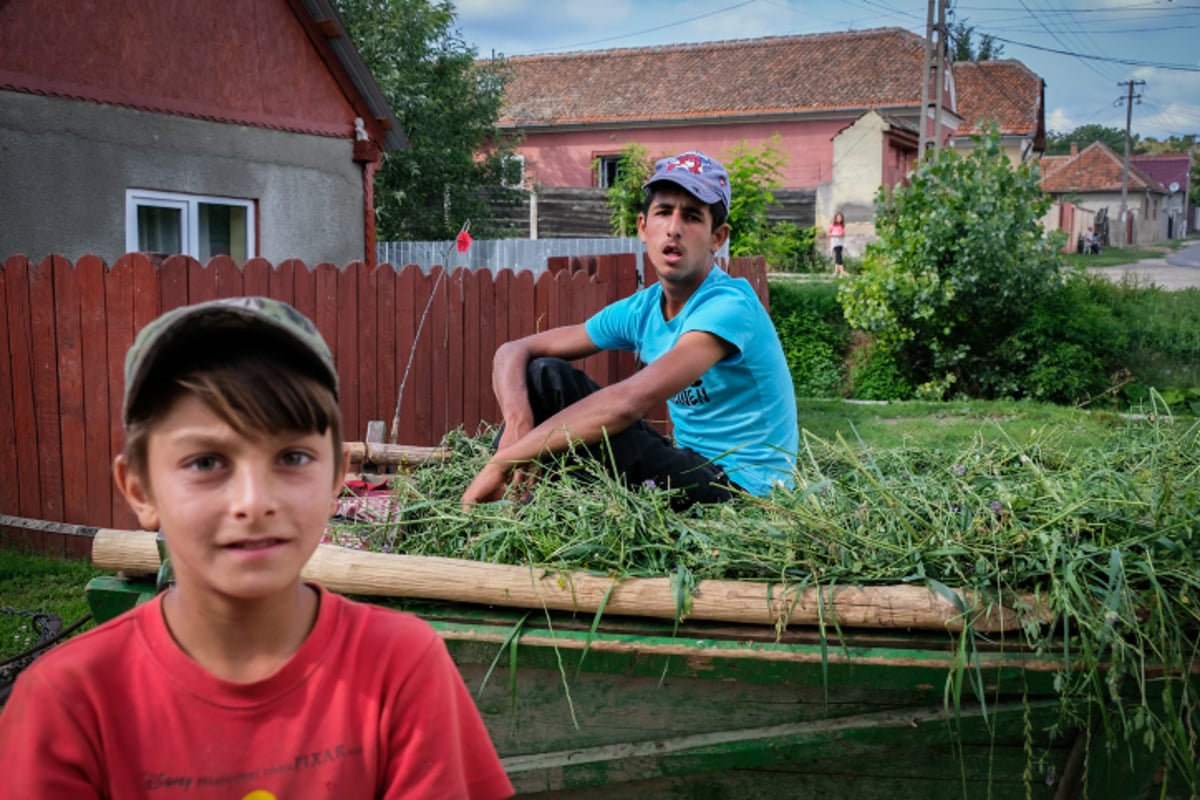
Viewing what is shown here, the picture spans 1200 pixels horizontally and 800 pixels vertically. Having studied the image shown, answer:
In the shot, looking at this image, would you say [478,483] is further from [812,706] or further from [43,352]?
[43,352]

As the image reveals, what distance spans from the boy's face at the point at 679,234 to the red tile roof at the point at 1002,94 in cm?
3932

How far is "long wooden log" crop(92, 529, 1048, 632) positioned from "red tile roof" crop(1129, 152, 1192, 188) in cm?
9854

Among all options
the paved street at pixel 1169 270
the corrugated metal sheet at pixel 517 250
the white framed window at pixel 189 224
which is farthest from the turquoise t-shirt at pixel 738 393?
the paved street at pixel 1169 270

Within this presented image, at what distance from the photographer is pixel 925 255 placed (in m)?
13.1

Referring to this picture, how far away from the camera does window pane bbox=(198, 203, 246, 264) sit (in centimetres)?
1091

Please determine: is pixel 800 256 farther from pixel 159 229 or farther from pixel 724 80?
pixel 159 229

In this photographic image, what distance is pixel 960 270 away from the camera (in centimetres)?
1296

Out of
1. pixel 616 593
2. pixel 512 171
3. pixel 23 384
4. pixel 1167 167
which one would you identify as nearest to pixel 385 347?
pixel 23 384

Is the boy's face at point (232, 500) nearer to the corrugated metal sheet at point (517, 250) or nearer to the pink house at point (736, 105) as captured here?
the corrugated metal sheet at point (517, 250)

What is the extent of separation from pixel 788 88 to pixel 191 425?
110 feet

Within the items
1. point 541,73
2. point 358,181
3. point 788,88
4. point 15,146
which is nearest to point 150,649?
point 15,146

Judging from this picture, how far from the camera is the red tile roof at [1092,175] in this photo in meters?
67.8

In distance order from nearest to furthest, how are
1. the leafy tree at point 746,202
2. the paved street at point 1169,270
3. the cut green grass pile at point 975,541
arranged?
the cut green grass pile at point 975,541, the leafy tree at point 746,202, the paved street at point 1169,270

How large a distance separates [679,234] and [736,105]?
99.4ft
